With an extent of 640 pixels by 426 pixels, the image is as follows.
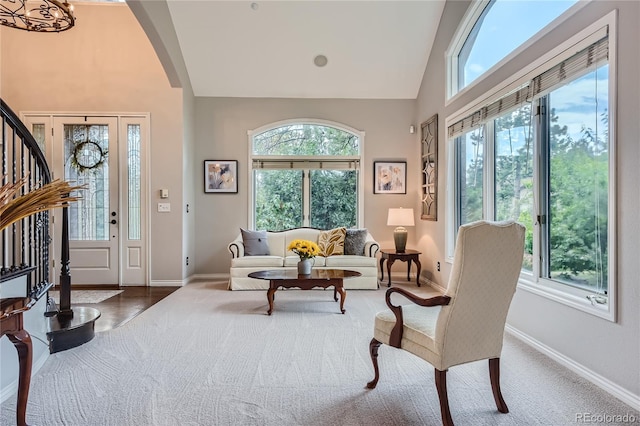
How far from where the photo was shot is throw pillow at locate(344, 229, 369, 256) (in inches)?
213

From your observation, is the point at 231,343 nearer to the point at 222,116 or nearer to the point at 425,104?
the point at 222,116

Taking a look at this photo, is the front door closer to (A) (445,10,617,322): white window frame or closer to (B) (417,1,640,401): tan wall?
(A) (445,10,617,322): white window frame

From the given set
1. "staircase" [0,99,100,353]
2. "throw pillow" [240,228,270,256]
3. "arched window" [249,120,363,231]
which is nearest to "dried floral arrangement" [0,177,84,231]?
"staircase" [0,99,100,353]

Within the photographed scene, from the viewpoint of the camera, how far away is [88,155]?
5.40m

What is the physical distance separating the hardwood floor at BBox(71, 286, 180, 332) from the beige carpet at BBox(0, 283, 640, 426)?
0.31 meters

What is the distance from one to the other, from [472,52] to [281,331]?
4.07 m

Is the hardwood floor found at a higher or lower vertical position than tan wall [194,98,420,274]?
lower

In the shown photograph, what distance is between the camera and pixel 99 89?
5.37m

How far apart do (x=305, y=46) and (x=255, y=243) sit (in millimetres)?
3124

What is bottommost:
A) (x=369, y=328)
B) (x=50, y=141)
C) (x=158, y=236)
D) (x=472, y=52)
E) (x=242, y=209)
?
(x=369, y=328)

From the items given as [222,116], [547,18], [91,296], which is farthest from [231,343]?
[222,116]

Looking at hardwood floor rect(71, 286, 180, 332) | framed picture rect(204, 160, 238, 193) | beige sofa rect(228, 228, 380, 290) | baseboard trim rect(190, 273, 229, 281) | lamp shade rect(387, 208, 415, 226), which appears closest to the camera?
hardwood floor rect(71, 286, 180, 332)

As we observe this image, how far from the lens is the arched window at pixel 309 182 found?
20.2ft

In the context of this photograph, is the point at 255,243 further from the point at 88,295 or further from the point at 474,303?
the point at 474,303
